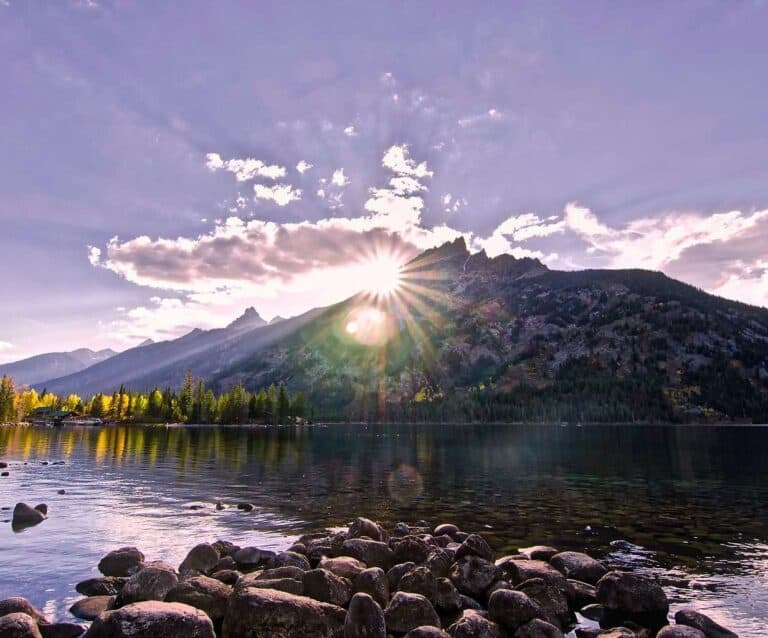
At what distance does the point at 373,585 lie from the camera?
23125mm

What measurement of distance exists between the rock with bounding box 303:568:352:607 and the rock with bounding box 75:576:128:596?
9677 mm

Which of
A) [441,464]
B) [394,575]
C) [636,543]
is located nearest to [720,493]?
[636,543]

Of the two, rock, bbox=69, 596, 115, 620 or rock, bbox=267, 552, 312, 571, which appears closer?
rock, bbox=69, 596, 115, 620

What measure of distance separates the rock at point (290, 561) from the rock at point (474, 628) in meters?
9.89

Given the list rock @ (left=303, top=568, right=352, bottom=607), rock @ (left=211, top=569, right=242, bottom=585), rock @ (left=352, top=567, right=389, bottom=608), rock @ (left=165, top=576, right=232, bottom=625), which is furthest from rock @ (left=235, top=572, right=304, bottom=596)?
rock @ (left=211, top=569, right=242, bottom=585)

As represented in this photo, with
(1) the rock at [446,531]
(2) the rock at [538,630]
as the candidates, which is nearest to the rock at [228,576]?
(2) the rock at [538,630]

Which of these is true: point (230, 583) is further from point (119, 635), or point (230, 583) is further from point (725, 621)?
point (725, 621)

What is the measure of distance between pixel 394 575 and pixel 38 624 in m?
15.1

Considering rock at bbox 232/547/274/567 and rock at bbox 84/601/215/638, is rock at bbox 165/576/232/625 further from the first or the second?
rock at bbox 232/547/274/567

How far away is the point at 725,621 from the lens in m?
22.0

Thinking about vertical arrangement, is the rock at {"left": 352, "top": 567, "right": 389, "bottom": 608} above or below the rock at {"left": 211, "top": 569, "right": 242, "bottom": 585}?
above

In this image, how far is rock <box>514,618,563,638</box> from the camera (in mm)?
19422

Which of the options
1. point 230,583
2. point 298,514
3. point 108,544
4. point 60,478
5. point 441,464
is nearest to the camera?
point 230,583

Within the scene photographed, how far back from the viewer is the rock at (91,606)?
21906 millimetres
